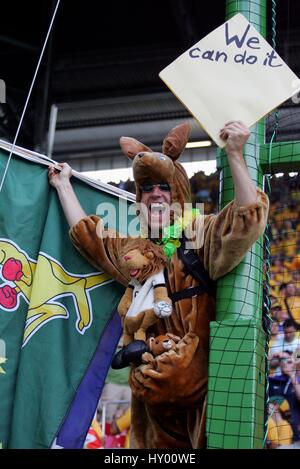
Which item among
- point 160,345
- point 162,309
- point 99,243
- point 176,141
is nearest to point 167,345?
point 160,345

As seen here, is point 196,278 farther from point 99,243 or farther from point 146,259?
point 99,243

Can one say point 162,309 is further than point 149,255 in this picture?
No

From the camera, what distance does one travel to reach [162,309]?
3.44 meters

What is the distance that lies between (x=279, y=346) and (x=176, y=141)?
2.51 meters

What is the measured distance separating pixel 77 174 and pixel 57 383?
0.95m

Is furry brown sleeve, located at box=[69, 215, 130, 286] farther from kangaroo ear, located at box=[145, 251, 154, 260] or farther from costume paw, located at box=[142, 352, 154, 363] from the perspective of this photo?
costume paw, located at box=[142, 352, 154, 363]

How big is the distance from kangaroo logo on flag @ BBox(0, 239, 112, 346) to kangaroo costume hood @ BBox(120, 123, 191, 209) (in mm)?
499

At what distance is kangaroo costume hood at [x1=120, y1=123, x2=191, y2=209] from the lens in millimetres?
3646

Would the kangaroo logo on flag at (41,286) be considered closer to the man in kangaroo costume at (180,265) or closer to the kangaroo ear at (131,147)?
the man in kangaroo costume at (180,265)

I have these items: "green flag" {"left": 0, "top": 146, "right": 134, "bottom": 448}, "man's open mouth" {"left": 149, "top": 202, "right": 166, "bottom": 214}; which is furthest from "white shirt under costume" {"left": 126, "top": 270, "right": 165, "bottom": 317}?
"green flag" {"left": 0, "top": 146, "right": 134, "bottom": 448}
